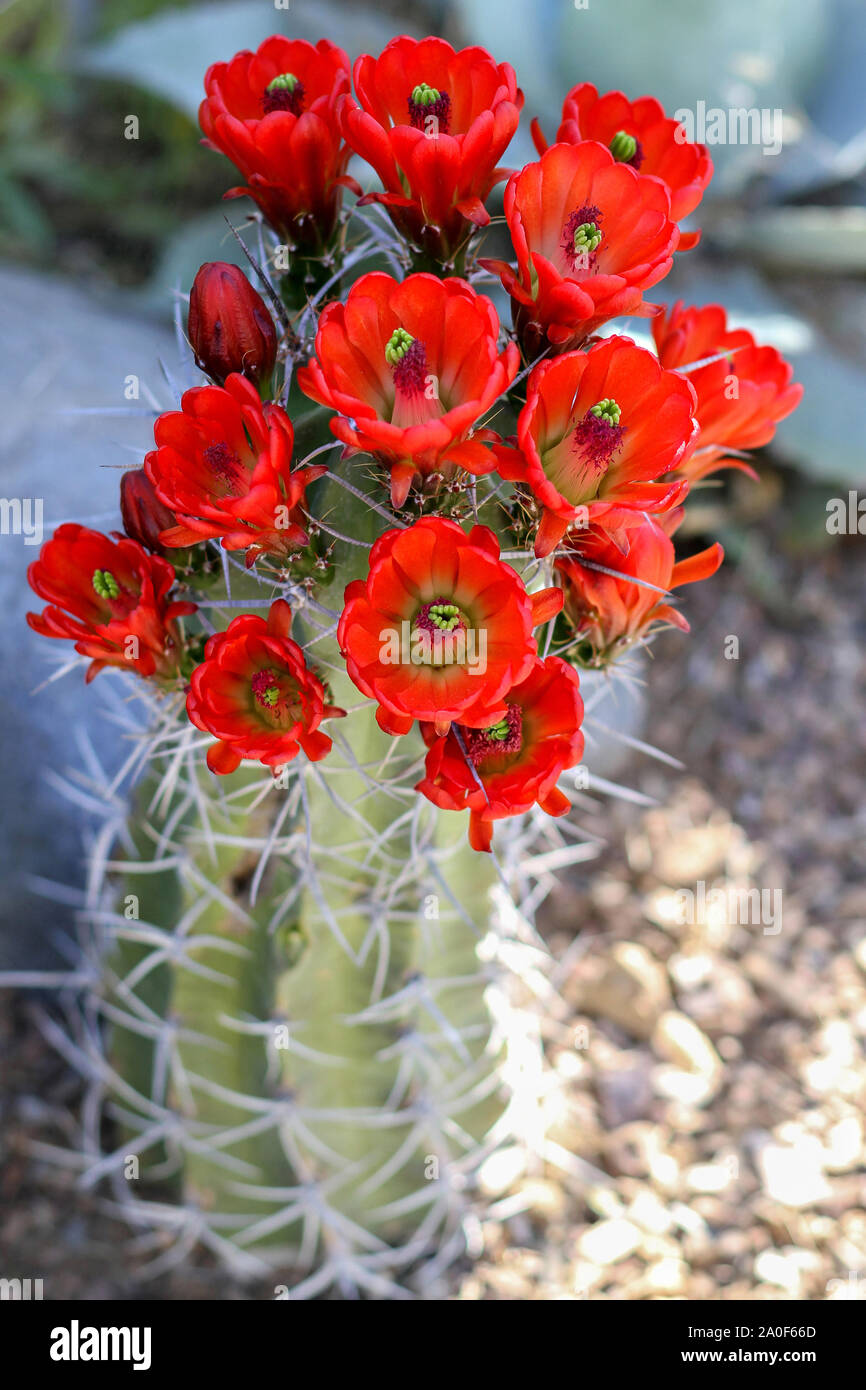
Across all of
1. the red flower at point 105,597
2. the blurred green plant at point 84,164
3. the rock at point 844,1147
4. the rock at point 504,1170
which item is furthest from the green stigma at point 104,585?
the blurred green plant at point 84,164

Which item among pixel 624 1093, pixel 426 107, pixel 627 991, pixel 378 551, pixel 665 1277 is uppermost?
pixel 426 107

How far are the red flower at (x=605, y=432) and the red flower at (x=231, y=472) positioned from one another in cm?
15

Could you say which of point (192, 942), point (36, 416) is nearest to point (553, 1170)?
point (192, 942)

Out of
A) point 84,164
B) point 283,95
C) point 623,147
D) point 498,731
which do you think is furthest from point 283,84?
point 84,164

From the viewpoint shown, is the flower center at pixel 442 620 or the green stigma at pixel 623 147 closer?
the flower center at pixel 442 620

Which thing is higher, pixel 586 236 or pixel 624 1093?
pixel 586 236

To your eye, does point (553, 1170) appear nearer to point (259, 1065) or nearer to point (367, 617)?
point (259, 1065)

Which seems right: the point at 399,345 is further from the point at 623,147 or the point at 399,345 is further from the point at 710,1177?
the point at 710,1177

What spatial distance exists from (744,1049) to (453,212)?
135cm

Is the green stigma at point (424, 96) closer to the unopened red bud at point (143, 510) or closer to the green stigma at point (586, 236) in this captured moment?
the green stigma at point (586, 236)

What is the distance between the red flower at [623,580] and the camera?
0.87 meters

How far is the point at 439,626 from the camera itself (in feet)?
2.54

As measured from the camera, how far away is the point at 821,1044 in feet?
5.68

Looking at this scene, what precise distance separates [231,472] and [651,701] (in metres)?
1.51
